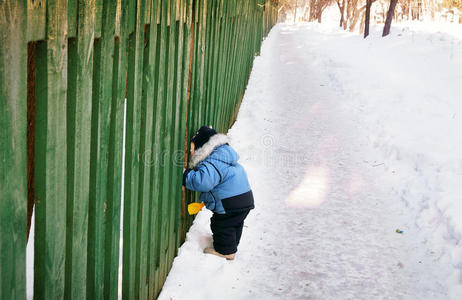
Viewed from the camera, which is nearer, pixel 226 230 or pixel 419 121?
pixel 226 230

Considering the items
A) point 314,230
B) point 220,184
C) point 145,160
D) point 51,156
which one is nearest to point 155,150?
point 145,160

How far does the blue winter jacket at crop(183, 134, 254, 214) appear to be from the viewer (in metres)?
3.64

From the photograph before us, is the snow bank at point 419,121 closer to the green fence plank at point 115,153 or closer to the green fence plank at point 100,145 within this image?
the green fence plank at point 115,153

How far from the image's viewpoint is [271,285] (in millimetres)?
3807

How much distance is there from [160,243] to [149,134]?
967 millimetres

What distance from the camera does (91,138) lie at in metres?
2.00

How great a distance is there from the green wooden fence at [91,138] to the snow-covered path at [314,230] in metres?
0.61

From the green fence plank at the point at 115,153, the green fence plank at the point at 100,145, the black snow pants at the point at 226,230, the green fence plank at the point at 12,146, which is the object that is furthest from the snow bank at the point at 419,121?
the green fence plank at the point at 12,146

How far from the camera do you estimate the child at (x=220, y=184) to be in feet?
12.0

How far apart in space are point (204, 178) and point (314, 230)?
1.59 metres

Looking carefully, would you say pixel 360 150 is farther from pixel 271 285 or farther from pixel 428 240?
pixel 271 285

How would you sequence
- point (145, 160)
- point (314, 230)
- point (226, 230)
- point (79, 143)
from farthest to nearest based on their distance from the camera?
point (314, 230) < point (226, 230) < point (145, 160) < point (79, 143)

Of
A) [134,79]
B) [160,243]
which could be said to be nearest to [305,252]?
[160,243]

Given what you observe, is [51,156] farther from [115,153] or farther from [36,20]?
[115,153]
